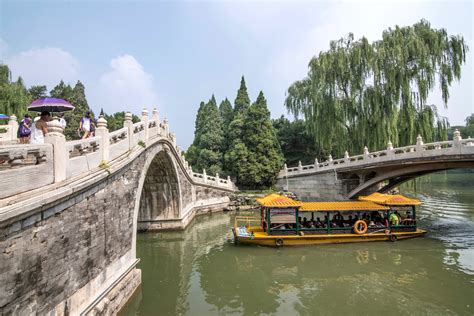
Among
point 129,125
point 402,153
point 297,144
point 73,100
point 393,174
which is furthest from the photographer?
point 73,100

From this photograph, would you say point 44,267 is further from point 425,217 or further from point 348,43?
point 348,43

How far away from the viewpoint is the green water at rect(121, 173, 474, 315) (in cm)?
767

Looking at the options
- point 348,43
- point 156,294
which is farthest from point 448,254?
point 348,43

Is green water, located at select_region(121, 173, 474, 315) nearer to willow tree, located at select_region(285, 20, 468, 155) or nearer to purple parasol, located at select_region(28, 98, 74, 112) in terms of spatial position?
purple parasol, located at select_region(28, 98, 74, 112)

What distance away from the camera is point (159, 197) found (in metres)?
15.6

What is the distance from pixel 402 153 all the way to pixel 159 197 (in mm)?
12877

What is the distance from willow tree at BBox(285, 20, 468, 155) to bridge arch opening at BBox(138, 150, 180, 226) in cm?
1241

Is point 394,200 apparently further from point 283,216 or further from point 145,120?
point 145,120

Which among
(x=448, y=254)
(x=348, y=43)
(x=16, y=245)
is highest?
(x=348, y=43)

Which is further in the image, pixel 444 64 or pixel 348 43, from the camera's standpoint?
pixel 348 43

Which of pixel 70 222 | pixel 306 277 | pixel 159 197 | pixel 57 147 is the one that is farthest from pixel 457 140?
pixel 57 147

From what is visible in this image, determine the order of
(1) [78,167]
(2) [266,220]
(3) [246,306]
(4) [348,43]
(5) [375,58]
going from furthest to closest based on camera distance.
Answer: (4) [348,43] < (5) [375,58] < (2) [266,220] < (3) [246,306] < (1) [78,167]

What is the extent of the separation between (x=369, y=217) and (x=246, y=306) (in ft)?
27.5

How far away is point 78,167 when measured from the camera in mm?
5867
